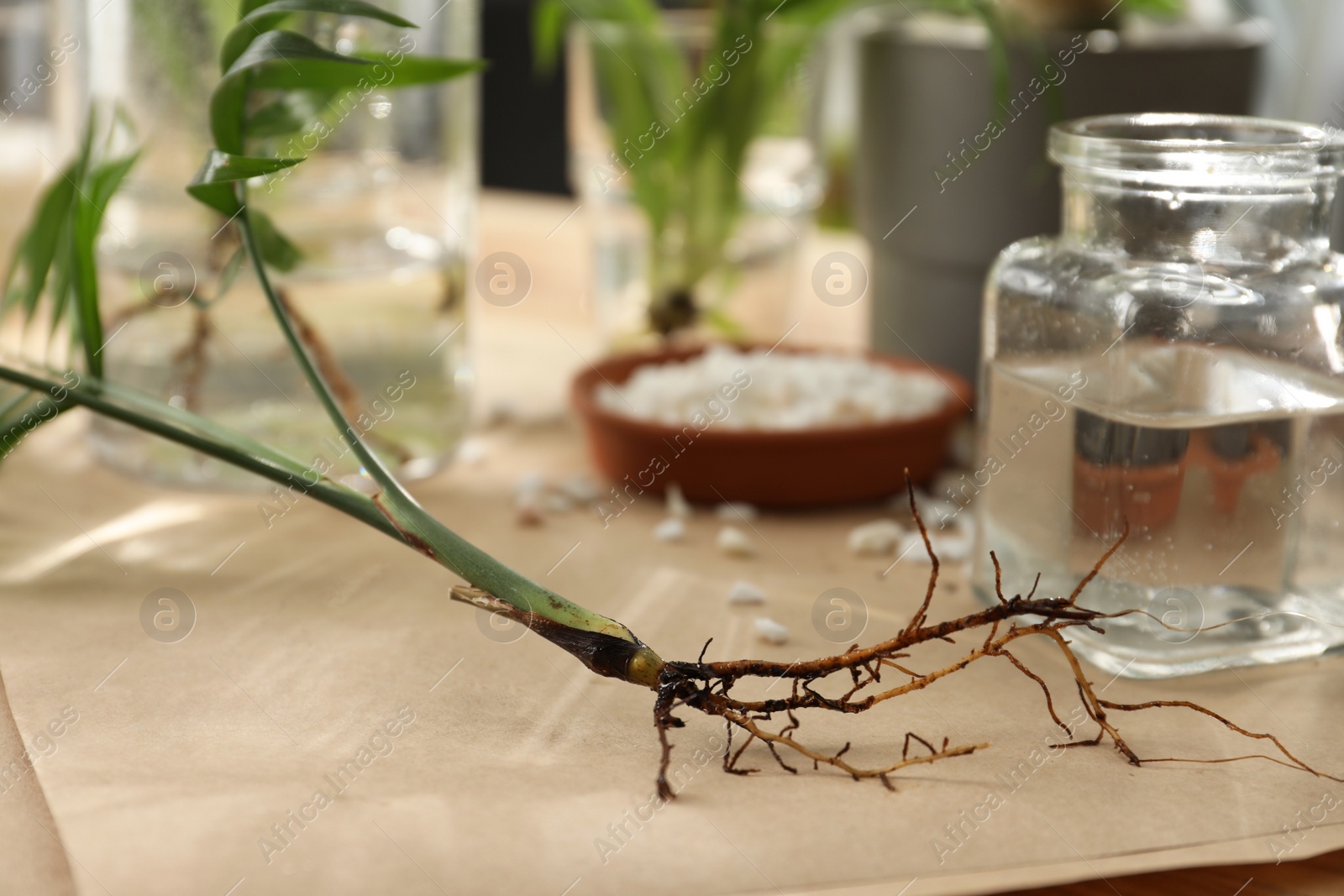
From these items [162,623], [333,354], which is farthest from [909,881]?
[333,354]

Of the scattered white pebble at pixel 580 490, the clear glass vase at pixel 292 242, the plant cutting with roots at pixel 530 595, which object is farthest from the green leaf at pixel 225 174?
the scattered white pebble at pixel 580 490

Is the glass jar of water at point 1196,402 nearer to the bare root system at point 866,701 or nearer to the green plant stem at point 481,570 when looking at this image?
the bare root system at point 866,701

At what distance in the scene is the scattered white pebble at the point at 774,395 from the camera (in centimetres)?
72

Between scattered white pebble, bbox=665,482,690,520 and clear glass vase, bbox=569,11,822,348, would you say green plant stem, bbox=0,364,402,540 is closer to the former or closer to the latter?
scattered white pebble, bbox=665,482,690,520

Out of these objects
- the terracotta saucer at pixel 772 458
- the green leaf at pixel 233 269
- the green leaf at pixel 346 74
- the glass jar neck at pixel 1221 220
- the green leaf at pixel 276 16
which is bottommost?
the terracotta saucer at pixel 772 458

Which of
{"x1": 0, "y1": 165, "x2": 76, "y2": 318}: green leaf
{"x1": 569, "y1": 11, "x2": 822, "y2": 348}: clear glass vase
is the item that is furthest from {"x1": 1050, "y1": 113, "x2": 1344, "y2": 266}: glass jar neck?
{"x1": 0, "y1": 165, "x2": 76, "y2": 318}: green leaf

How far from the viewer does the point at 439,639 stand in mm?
546

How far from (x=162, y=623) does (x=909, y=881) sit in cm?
33

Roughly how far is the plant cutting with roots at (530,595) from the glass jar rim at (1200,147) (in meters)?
0.15

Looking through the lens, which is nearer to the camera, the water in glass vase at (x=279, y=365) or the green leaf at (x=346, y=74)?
the green leaf at (x=346, y=74)

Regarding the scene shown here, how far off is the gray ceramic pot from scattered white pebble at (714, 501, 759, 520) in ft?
0.71

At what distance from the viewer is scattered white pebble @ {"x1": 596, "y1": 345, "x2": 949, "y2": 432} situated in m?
0.72

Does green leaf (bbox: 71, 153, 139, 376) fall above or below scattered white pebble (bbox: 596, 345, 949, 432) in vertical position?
above

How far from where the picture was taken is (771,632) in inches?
21.6
